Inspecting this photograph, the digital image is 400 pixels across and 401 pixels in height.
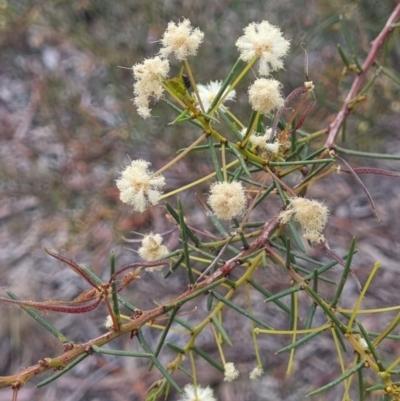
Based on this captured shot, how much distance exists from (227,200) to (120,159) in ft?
5.07

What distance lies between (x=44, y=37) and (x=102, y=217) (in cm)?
103

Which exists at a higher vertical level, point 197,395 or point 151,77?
point 151,77

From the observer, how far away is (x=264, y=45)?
520 mm

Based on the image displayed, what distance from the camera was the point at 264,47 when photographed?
0.52 m

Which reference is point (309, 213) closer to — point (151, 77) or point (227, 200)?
point (227, 200)

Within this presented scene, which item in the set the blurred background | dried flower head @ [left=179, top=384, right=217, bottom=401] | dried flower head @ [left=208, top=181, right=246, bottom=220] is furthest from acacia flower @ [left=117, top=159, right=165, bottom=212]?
the blurred background

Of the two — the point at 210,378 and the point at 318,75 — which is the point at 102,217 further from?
the point at 318,75

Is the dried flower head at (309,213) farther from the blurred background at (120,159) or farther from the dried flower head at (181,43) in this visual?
the blurred background at (120,159)

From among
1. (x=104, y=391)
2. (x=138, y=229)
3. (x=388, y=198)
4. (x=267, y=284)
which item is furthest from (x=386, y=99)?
(x=104, y=391)

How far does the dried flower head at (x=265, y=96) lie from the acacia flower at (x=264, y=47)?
21 mm

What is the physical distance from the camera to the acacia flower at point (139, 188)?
509 mm

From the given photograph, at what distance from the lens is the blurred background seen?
1524 mm

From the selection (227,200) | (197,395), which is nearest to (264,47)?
(227,200)

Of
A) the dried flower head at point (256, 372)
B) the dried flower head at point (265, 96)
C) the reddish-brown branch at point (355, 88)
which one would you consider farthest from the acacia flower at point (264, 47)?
the dried flower head at point (256, 372)
